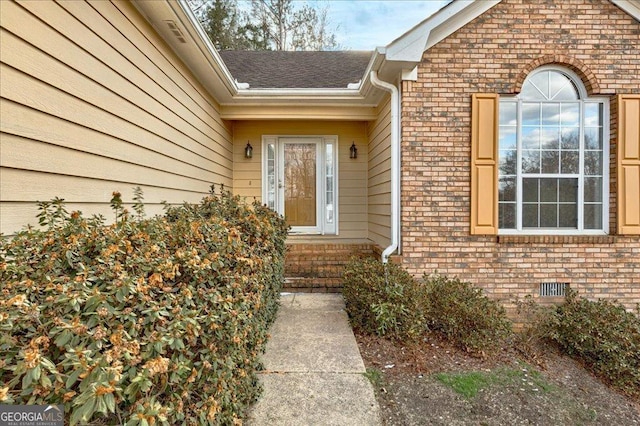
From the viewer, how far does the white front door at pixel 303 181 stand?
265 inches

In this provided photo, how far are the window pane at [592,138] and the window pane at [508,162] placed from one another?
101 cm

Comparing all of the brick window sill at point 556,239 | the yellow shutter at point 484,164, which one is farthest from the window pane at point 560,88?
the brick window sill at point 556,239

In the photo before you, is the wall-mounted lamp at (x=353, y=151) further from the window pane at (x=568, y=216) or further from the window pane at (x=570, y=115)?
the window pane at (x=568, y=216)

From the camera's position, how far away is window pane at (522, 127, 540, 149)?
4.64 m

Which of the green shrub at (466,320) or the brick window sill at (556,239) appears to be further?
the brick window sill at (556,239)

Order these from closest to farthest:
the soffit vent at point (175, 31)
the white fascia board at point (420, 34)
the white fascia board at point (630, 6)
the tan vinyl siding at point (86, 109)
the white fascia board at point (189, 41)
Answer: the tan vinyl siding at point (86, 109), the white fascia board at point (189, 41), the soffit vent at point (175, 31), the white fascia board at point (420, 34), the white fascia board at point (630, 6)

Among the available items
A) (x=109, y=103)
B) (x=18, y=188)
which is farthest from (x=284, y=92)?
(x=18, y=188)

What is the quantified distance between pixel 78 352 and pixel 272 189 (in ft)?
18.9

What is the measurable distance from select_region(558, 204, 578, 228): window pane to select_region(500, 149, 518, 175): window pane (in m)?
0.85

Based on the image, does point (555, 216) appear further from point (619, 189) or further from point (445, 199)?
point (445, 199)

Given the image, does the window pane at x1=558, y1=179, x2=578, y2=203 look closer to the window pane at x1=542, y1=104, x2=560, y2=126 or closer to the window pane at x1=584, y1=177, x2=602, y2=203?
the window pane at x1=584, y1=177, x2=602, y2=203

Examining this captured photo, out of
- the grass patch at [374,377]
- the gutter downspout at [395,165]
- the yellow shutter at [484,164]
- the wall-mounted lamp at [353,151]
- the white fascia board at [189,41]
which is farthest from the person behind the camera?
the wall-mounted lamp at [353,151]

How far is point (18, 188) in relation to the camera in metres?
1.95
